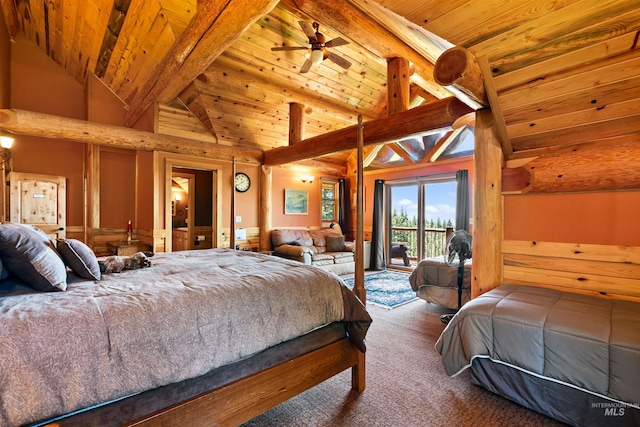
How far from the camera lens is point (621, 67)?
6.01 feet

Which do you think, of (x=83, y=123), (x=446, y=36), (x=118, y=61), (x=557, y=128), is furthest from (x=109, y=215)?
(x=557, y=128)

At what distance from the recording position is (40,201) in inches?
187

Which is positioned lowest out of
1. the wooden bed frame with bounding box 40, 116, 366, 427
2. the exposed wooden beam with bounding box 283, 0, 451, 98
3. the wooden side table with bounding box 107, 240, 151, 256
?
the wooden bed frame with bounding box 40, 116, 366, 427

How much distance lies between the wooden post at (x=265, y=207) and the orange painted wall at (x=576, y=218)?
444 cm

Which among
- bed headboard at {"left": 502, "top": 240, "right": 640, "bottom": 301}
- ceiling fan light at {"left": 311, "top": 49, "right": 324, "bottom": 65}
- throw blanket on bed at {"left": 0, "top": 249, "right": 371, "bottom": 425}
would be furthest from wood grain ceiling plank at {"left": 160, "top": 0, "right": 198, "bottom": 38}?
bed headboard at {"left": 502, "top": 240, "right": 640, "bottom": 301}

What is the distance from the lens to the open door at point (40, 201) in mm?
4555

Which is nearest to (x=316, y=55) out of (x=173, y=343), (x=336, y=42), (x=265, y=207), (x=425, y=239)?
(x=336, y=42)

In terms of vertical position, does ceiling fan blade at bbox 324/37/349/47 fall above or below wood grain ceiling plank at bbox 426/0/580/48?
above

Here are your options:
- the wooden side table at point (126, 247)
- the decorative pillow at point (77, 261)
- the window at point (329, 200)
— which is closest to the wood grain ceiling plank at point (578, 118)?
the decorative pillow at point (77, 261)

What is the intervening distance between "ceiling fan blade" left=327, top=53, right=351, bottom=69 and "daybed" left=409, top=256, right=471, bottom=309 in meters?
3.48

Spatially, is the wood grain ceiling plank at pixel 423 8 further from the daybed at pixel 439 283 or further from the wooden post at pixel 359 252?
the daybed at pixel 439 283

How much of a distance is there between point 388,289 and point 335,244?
6.02 ft

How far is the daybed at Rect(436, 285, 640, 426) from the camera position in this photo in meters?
1.57

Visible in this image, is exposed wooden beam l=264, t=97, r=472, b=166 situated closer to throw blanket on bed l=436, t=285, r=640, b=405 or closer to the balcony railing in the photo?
throw blanket on bed l=436, t=285, r=640, b=405
